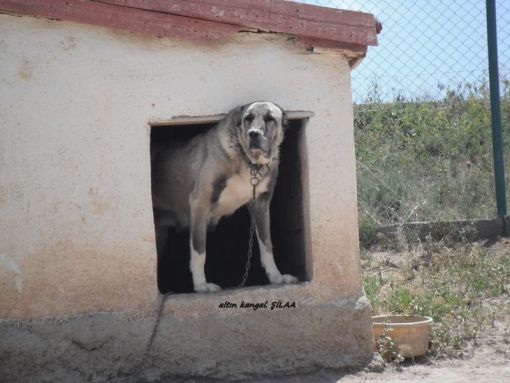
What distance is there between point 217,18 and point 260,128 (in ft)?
2.41

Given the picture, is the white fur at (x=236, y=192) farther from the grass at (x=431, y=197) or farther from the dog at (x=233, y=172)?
the grass at (x=431, y=197)

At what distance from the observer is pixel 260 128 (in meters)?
4.57

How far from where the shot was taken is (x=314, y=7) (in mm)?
4605

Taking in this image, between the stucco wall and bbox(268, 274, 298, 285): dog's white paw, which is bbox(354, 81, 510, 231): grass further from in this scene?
the stucco wall

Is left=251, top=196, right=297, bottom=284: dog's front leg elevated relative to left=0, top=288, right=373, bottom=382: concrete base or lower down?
elevated

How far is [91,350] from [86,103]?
1486 mm

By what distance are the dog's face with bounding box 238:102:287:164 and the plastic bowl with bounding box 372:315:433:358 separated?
1.42 meters

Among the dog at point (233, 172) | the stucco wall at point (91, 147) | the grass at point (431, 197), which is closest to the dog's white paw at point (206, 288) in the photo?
the dog at point (233, 172)

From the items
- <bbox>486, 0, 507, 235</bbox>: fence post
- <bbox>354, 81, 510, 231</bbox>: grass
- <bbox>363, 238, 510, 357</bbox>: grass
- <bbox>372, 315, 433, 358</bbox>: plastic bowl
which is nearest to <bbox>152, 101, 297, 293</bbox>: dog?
<bbox>372, 315, 433, 358</bbox>: plastic bowl

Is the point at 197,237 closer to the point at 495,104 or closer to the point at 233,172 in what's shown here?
the point at 233,172

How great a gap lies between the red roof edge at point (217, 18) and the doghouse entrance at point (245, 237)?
553 mm

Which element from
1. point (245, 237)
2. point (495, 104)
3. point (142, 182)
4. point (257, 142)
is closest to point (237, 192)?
point (257, 142)

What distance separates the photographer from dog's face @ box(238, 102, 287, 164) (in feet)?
15.0

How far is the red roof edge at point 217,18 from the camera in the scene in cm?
424
